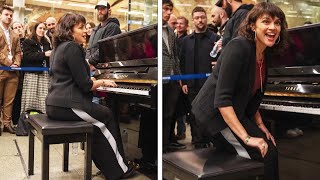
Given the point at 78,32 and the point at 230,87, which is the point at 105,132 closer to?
the point at 78,32

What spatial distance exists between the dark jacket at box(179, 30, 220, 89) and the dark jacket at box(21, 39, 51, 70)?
8.86 feet

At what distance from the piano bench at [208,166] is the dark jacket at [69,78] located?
3.77ft

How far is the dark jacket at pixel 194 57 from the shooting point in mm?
2916

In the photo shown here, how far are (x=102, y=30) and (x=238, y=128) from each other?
255 centimetres

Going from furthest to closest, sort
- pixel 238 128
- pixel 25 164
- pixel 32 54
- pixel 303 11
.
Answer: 1. pixel 303 11
2. pixel 32 54
3. pixel 25 164
4. pixel 238 128

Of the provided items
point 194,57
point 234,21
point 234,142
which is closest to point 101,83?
point 194,57

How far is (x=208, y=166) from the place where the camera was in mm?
1621

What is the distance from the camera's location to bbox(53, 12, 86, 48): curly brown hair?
2.81 meters

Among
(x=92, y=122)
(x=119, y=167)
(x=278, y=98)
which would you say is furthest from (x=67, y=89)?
(x=278, y=98)

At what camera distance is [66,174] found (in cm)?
318

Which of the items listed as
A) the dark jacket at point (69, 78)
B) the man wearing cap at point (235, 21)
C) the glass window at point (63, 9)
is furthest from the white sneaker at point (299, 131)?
the glass window at point (63, 9)

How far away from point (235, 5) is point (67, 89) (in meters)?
1.47

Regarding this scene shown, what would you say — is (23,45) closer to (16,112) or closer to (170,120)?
(16,112)

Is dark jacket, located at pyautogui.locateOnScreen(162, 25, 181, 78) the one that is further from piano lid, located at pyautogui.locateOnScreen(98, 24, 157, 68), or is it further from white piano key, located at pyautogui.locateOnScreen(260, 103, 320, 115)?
white piano key, located at pyautogui.locateOnScreen(260, 103, 320, 115)
